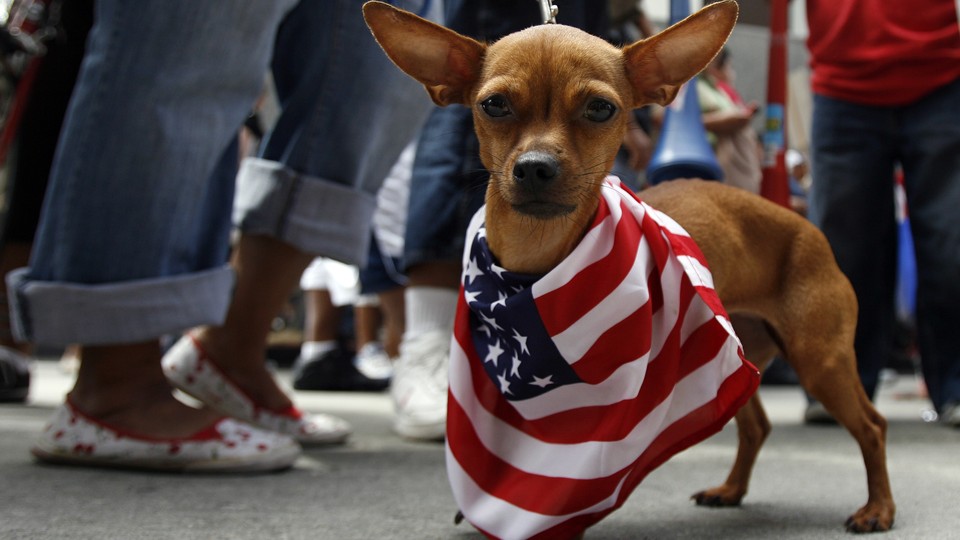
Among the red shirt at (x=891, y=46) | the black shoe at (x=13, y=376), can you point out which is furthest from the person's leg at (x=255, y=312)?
the red shirt at (x=891, y=46)

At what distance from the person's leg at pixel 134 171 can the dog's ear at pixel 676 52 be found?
29.2 inches

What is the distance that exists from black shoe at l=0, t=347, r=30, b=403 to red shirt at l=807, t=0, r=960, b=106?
2626 millimetres

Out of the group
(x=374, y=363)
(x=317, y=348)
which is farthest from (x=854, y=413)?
(x=374, y=363)

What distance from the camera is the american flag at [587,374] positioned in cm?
119

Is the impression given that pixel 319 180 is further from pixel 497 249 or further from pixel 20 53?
pixel 20 53

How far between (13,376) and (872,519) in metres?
2.53

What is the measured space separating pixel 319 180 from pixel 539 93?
87 centimetres

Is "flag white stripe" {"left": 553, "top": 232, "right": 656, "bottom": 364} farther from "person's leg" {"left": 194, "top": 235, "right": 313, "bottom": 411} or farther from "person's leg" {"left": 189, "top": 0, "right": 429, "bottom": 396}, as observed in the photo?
"person's leg" {"left": 194, "top": 235, "right": 313, "bottom": 411}

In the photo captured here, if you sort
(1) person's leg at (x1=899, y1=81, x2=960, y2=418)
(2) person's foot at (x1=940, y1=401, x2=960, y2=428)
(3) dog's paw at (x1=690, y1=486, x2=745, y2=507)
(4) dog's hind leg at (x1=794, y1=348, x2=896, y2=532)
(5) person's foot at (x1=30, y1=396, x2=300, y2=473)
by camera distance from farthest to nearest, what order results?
(1) person's leg at (x1=899, y1=81, x2=960, y2=418) → (2) person's foot at (x1=940, y1=401, x2=960, y2=428) → (5) person's foot at (x1=30, y1=396, x2=300, y2=473) → (3) dog's paw at (x1=690, y1=486, x2=745, y2=507) → (4) dog's hind leg at (x1=794, y1=348, x2=896, y2=532)

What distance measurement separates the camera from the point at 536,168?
113 centimetres

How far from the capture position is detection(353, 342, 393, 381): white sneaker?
411 centimetres

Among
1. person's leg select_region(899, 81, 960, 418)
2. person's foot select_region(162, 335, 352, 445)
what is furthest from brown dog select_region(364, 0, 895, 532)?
person's leg select_region(899, 81, 960, 418)

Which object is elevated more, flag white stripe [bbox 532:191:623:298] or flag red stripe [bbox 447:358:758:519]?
flag white stripe [bbox 532:191:623:298]

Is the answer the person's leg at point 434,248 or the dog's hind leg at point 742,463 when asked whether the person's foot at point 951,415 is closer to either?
the dog's hind leg at point 742,463
